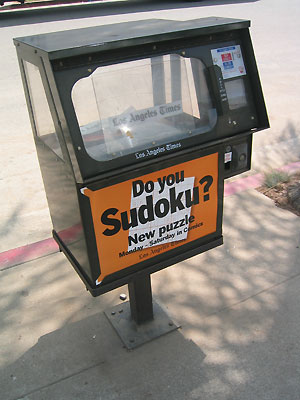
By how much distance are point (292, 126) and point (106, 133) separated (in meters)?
4.50

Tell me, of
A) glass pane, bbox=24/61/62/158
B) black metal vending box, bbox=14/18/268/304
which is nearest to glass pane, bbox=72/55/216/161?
black metal vending box, bbox=14/18/268/304

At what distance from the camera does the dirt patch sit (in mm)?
3896

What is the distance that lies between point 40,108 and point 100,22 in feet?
38.7

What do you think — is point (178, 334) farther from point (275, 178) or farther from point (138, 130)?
point (275, 178)

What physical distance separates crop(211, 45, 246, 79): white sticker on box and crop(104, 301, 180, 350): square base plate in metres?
1.56

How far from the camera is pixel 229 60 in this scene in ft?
6.81

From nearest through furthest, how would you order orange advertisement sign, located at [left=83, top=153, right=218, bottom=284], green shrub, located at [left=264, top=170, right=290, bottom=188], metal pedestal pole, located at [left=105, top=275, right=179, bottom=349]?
1. orange advertisement sign, located at [left=83, top=153, right=218, bottom=284]
2. metal pedestal pole, located at [left=105, top=275, right=179, bottom=349]
3. green shrub, located at [left=264, top=170, right=290, bottom=188]

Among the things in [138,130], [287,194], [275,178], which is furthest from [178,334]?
[275,178]

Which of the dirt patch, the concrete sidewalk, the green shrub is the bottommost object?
the concrete sidewalk

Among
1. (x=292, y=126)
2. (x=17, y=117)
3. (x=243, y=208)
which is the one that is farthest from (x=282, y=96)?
(x=17, y=117)

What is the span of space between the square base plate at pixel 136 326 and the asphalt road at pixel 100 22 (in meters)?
1.18

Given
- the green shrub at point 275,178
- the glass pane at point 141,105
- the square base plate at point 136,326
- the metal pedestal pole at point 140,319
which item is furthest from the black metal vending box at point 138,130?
the green shrub at point 275,178

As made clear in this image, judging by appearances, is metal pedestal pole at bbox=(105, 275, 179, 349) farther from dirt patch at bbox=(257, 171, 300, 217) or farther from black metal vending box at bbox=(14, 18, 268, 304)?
dirt patch at bbox=(257, 171, 300, 217)

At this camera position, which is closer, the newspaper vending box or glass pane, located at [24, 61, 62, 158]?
the newspaper vending box
